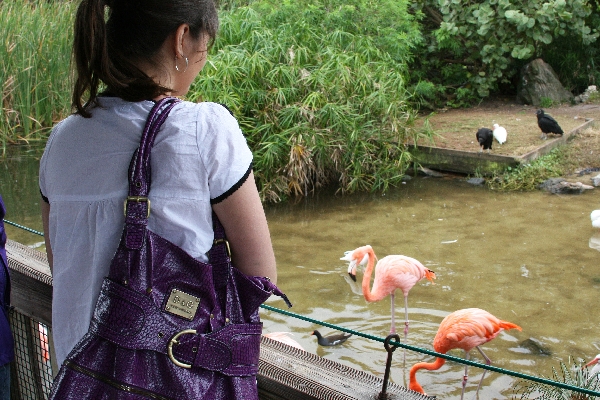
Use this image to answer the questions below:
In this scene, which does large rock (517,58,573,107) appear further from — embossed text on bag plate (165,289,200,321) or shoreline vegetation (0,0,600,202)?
embossed text on bag plate (165,289,200,321)

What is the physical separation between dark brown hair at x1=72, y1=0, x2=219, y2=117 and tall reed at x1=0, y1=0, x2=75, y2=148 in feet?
19.0

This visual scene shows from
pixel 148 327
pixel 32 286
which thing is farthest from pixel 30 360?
pixel 148 327

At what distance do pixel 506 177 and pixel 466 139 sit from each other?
1.21m

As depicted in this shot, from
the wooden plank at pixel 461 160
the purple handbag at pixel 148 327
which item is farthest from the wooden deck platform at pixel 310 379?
the wooden plank at pixel 461 160

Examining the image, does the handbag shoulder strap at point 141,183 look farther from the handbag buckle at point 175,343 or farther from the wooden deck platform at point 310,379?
the wooden deck platform at point 310,379

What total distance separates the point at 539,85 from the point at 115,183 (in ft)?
34.4

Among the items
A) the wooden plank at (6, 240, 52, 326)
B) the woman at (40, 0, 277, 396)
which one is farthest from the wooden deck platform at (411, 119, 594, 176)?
the woman at (40, 0, 277, 396)

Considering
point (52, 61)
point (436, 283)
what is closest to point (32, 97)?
point (52, 61)

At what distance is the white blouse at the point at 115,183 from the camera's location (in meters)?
1.10

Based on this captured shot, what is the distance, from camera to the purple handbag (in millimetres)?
1088

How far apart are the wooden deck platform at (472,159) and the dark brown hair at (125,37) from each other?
22.6ft

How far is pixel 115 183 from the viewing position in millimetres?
1130

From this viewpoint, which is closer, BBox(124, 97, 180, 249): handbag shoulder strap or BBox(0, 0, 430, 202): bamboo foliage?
BBox(124, 97, 180, 249): handbag shoulder strap

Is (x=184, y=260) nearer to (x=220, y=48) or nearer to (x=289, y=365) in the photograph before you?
(x=289, y=365)
